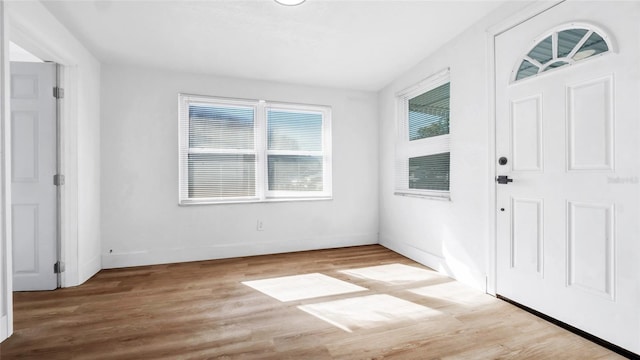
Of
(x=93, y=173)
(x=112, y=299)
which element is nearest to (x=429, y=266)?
(x=112, y=299)

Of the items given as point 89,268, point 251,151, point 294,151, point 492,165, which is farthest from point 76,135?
point 492,165

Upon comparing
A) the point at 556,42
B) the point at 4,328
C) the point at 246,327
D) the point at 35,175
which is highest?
the point at 556,42

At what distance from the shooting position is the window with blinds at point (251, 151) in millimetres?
3814

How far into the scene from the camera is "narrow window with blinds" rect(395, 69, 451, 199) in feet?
10.8

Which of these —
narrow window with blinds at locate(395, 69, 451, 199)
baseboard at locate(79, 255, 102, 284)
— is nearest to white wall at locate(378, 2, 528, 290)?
narrow window with blinds at locate(395, 69, 451, 199)

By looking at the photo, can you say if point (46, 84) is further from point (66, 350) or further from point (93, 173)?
point (66, 350)

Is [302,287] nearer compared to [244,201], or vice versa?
[302,287]

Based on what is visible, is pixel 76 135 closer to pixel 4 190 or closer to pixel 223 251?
pixel 4 190

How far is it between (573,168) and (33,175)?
4571 mm

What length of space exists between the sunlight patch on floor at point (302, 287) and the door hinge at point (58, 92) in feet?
8.55

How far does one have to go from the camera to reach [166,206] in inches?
144

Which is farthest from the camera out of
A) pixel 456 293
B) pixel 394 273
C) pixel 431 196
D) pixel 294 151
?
pixel 294 151

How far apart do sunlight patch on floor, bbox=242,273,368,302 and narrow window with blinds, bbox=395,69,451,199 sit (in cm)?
156

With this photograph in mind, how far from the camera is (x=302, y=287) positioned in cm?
285
